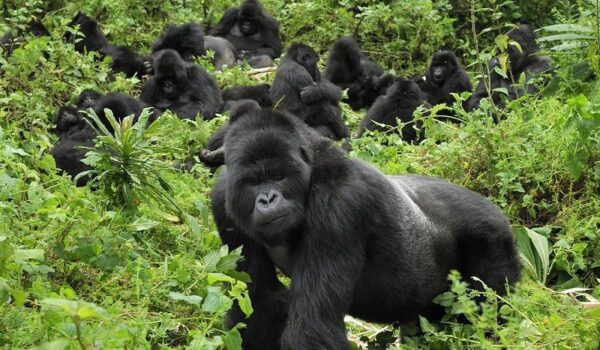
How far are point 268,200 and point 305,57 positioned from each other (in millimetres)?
6463

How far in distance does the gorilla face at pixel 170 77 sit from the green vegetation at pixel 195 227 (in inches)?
41.2

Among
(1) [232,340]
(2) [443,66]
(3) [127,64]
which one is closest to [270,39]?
(3) [127,64]

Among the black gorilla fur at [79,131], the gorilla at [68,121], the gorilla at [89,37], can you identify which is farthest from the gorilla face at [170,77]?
the gorilla at [68,121]

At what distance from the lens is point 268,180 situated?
380 centimetres

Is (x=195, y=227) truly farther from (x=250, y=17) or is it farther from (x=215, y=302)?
(x=250, y=17)

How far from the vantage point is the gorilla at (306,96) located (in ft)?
30.2

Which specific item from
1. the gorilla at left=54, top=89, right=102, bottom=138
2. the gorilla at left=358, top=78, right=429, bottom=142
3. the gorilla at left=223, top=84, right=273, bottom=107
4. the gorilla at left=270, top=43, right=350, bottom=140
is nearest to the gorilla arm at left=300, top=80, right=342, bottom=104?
the gorilla at left=270, top=43, right=350, bottom=140

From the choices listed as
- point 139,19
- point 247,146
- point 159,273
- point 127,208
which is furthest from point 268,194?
point 139,19

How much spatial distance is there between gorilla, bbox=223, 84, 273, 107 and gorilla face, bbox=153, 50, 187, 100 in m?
0.47

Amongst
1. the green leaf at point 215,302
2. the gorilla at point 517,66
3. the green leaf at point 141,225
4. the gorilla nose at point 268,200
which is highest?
the gorilla nose at point 268,200

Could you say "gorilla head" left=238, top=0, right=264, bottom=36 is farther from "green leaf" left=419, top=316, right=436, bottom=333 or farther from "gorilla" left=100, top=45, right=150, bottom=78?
"green leaf" left=419, top=316, right=436, bottom=333

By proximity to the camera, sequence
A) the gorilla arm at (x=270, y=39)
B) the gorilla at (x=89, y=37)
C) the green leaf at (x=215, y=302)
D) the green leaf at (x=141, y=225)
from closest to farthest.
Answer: the green leaf at (x=215, y=302)
the green leaf at (x=141, y=225)
the gorilla at (x=89, y=37)
the gorilla arm at (x=270, y=39)

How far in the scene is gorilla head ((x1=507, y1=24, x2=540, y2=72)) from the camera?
370 inches

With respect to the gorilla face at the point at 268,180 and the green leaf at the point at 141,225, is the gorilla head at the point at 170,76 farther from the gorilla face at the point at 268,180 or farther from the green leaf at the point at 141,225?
the gorilla face at the point at 268,180
